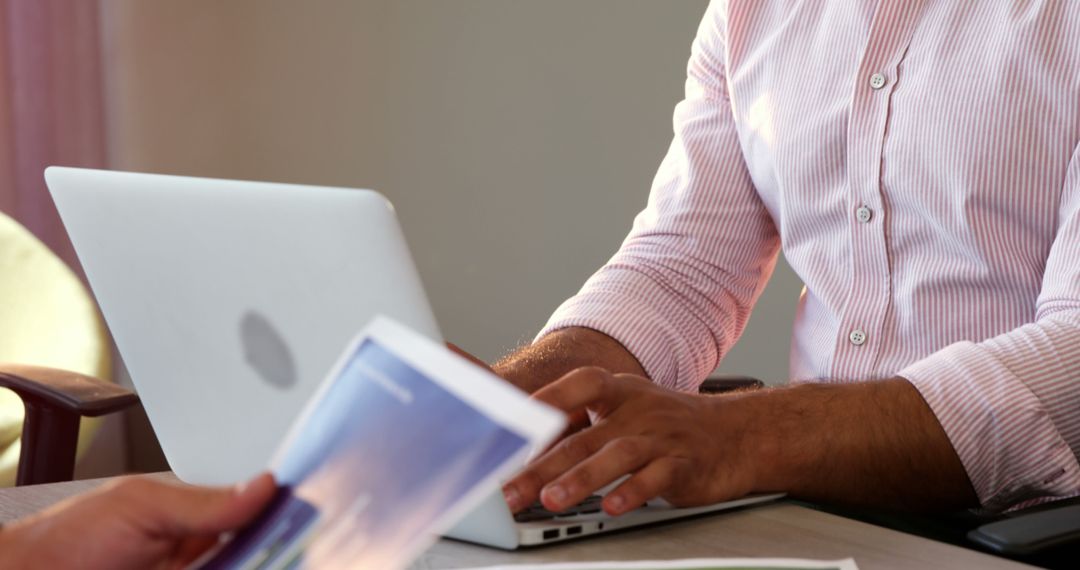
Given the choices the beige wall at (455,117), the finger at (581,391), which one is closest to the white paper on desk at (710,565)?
the finger at (581,391)

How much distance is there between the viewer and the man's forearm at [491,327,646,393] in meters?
1.22

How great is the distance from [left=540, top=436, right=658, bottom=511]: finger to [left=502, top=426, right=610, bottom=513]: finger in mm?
19

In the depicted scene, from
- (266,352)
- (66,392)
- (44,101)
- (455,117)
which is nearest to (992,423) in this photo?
(266,352)

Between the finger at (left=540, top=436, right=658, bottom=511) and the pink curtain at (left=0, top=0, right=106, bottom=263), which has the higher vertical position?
the pink curtain at (left=0, top=0, right=106, bottom=263)

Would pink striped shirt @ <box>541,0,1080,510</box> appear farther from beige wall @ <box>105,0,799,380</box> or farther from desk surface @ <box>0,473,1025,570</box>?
beige wall @ <box>105,0,799,380</box>

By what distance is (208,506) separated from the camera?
485mm

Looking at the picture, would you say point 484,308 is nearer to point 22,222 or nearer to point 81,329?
point 81,329

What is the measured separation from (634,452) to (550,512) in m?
0.07

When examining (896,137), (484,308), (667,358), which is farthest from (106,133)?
(896,137)

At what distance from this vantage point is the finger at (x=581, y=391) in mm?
822

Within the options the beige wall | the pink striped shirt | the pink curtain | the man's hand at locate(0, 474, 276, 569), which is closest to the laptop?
the man's hand at locate(0, 474, 276, 569)

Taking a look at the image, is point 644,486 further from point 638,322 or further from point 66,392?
point 66,392

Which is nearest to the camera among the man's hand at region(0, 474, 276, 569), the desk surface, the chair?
the man's hand at region(0, 474, 276, 569)

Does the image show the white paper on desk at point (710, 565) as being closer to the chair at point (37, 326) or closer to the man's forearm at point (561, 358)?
the man's forearm at point (561, 358)
